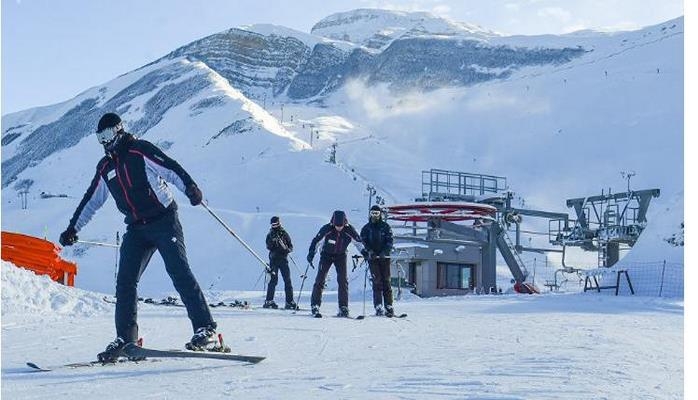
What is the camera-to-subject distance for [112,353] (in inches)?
220

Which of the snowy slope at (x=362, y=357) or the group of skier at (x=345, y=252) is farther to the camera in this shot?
the group of skier at (x=345, y=252)

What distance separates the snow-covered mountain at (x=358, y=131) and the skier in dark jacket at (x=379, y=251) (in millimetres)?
9141

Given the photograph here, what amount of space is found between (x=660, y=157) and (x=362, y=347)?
62398 mm

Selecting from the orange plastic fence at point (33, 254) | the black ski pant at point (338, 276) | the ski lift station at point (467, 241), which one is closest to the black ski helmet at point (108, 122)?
the black ski pant at point (338, 276)

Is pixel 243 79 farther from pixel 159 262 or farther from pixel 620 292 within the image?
pixel 620 292

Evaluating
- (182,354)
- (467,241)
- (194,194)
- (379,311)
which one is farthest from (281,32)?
(182,354)

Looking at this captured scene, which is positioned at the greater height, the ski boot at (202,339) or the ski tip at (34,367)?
the ski boot at (202,339)

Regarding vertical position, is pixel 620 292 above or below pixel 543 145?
below

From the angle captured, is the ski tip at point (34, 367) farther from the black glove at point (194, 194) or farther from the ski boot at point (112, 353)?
the black glove at point (194, 194)


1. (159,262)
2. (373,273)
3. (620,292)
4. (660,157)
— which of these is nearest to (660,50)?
(660,157)

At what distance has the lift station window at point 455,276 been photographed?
27.5 meters

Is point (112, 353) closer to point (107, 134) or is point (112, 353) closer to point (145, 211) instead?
point (145, 211)

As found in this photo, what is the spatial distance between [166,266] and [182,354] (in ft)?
2.15

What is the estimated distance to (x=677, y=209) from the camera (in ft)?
63.2
